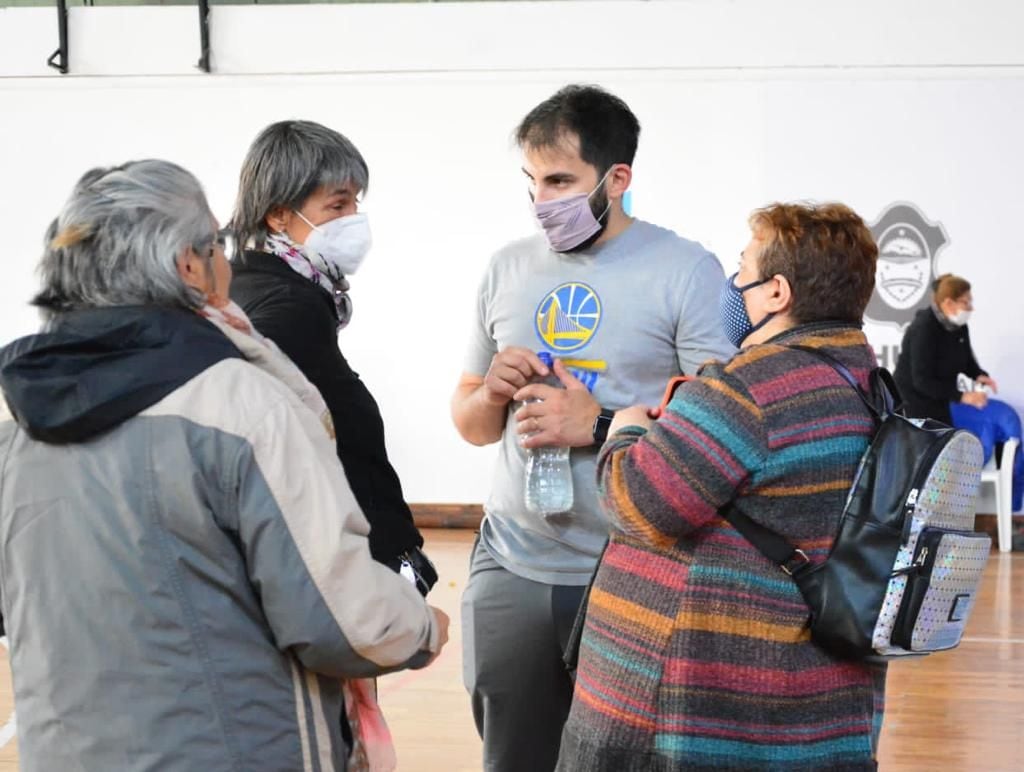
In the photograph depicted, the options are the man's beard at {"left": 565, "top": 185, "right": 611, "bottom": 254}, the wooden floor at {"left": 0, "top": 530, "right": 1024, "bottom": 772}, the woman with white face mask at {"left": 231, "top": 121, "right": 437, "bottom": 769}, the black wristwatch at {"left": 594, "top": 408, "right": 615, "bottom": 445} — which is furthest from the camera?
the wooden floor at {"left": 0, "top": 530, "right": 1024, "bottom": 772}

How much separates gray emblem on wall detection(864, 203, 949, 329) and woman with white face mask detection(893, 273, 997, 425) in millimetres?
542

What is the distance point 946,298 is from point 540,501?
6255 millimetres

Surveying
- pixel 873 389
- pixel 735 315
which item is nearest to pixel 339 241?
pixel 735 315

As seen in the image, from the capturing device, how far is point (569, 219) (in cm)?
251

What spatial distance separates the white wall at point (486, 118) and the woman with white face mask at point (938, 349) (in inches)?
24.5

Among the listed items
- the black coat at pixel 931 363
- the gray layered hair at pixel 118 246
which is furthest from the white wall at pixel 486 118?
the gray layered hair at pixel 118 246

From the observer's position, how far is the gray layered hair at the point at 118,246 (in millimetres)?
1633

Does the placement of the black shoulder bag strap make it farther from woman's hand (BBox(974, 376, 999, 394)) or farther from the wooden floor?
woman's hand (BBox(974, 376, 999, 394))

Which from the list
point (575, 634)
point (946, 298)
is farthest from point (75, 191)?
point (946, 298)

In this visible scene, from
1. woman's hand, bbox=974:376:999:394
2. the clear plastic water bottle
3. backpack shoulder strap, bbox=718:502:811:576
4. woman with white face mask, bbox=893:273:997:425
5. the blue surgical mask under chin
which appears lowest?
woman's hand, bbox=974:376:999:394

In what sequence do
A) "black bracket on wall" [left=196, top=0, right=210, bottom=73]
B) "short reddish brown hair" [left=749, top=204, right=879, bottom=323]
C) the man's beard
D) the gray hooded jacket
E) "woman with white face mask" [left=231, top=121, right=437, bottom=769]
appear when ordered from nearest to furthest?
the gray hooded jacket < "short reddish brown hair" [left=749, top=204, right=879, bottom=323] < "woman with white face mask" [left=231, top=121, right=437, bottom=769] < the man's beard < "black bracket on wall" [left=196, top=0, right=210, bottom=73]

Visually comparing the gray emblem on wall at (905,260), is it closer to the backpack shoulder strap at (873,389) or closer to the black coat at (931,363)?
the black coat at (931,363)

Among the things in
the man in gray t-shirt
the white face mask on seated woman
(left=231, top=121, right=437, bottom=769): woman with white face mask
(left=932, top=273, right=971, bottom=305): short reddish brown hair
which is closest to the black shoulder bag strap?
the man in gray t-shirt

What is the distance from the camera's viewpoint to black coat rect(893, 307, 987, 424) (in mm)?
8203
